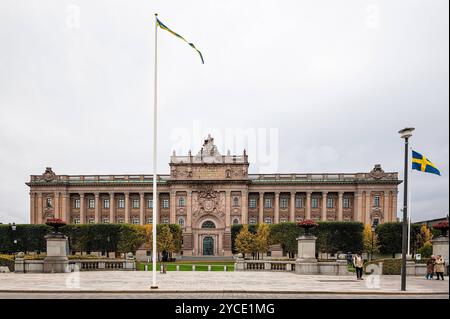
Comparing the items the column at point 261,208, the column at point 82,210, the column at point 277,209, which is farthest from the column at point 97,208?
the column at point 277,209

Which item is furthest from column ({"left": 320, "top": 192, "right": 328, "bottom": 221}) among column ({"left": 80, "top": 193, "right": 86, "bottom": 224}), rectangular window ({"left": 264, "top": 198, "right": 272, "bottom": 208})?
column ({"left": 80, "top": 193, "right": 86, "bottom": 224})

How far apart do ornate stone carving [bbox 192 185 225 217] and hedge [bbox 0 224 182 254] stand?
2034 centimetres

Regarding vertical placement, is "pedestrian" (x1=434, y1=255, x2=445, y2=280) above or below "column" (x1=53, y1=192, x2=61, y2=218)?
above

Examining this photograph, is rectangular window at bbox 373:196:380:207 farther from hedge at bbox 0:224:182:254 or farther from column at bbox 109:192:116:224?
column at bbox 109:192:116:224

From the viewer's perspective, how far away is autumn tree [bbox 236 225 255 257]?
2938 inches

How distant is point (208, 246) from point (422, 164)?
70226mm

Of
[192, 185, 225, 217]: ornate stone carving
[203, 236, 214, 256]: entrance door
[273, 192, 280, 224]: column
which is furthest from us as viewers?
[273, 192, 280, 224]: column

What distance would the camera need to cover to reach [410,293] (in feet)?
66.6

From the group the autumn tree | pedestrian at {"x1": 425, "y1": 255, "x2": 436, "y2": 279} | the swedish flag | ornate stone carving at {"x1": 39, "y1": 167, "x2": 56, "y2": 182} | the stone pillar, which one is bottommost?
the autumn tree

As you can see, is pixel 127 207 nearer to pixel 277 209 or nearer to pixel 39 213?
pixel 39 213

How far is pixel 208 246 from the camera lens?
93.8 m
